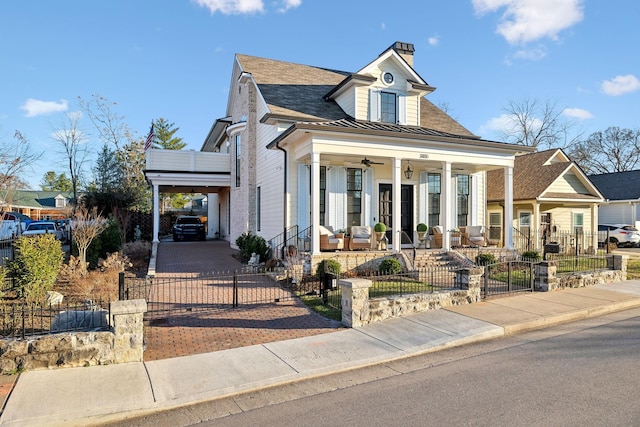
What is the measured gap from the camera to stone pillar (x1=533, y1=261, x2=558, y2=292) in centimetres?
1071

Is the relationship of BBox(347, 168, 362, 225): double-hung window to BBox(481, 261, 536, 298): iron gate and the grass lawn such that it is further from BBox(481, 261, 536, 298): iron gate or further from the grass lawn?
the grass lawn

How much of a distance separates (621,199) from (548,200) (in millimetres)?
14362

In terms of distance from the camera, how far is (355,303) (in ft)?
25.2

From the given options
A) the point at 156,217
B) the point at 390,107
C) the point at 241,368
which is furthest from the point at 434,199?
the point at 156,217

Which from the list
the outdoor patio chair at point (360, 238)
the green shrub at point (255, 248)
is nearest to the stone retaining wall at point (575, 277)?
the outdoor patio chair at point (360, 238)

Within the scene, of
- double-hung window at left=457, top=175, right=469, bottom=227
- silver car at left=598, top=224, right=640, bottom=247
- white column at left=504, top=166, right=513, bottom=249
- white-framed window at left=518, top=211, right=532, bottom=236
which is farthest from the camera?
silver car at left=598, top=224, right=640, bottom=247

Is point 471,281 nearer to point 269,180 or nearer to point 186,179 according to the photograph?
point 269,180

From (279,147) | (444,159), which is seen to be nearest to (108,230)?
(279,147)

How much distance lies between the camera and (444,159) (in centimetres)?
1441

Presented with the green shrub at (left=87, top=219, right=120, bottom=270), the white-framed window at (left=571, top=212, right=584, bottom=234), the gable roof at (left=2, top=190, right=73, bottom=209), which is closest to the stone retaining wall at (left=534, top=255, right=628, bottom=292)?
the white-framed window at (left=571, top=212, right=584, bottom=234)

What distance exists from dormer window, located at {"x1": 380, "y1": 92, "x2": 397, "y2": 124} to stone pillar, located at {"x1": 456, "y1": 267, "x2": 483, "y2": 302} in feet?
28.6

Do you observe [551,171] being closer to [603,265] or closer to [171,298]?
[603,265]

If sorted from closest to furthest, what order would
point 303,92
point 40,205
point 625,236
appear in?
1. point 303,92
2. point 625,236
3. point 40,205

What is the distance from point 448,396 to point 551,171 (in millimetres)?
20023
